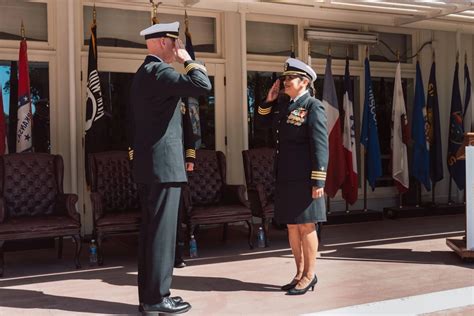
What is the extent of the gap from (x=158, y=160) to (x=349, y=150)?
15.0 ft

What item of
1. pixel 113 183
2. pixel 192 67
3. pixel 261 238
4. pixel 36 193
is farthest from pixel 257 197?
pixel 192 67

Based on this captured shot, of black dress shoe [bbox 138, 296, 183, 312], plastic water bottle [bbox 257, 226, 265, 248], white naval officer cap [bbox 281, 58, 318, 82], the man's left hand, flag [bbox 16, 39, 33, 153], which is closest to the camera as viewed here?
black dress shoe [bbox 138, 296, 183, 312]

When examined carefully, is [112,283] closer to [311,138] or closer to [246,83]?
[311,138]

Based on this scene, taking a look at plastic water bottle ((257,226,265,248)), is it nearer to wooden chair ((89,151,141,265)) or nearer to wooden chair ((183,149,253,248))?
wooden chair ((183,149,253,248))

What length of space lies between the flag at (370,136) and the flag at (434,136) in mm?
982

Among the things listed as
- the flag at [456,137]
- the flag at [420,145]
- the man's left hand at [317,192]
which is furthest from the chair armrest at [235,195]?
the flag at [456,137]

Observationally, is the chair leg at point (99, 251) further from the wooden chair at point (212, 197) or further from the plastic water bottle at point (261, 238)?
the plastic water bottle at point (261, 238)

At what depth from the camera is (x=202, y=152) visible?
6527 millimetres

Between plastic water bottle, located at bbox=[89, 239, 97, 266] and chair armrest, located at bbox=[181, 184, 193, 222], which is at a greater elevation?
chair armrest, located at bbox=[181, 184, 193, 222]

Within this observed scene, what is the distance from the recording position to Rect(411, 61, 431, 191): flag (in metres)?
8.20

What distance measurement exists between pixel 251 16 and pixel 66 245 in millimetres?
3722

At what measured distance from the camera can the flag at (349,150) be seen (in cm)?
767

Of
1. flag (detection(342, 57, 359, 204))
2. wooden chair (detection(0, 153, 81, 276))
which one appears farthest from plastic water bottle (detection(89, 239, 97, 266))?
flag (detection(342, 57, 359, 204))

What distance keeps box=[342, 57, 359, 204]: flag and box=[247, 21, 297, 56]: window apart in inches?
37.5
